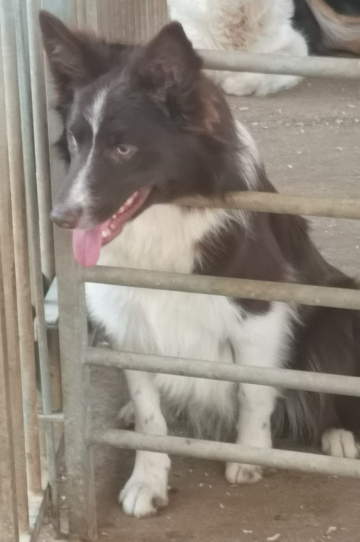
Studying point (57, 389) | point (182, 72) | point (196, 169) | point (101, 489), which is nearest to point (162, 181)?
point (196, 169)

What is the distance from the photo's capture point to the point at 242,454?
144cm

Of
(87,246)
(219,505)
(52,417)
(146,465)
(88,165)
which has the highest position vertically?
(88,165)

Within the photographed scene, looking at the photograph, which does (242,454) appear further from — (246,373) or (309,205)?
(309,205)

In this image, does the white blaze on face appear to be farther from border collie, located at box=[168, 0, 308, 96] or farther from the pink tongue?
border collie, located at box=[168, 0, 308, 96]

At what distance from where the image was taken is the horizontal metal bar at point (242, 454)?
1.42 meters

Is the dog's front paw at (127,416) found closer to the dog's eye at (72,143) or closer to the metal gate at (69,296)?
the metal gate at (69,296)

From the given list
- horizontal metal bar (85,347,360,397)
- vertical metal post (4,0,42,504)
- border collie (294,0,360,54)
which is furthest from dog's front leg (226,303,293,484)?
border collie (294,0,360,54)

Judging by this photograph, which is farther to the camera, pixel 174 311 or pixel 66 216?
pixel 174 311

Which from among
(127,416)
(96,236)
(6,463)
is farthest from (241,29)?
(6,463)

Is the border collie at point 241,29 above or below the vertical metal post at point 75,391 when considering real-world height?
above

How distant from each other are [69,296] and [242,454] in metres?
0.48

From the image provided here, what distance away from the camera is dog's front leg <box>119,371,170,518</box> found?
1682mm

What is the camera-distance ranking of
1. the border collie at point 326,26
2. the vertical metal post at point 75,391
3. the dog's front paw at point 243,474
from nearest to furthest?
the vertical metal post at point 75,391 → the dog's front paw at point 243,474 → the border collie at point 326,26

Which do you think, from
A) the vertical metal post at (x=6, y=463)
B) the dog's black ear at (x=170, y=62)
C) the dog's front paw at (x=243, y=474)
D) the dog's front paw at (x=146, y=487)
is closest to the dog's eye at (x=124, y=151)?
the dog's black ear at (x=170, y=62)
